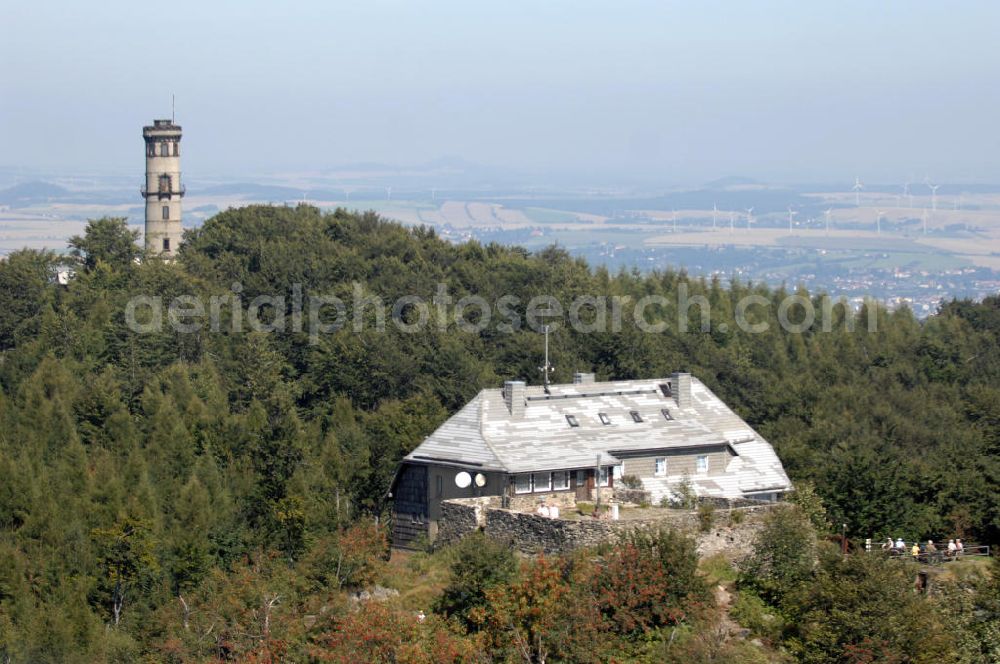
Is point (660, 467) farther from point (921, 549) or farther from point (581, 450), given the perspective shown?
point (921, 549)

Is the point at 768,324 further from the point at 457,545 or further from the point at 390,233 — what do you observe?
the point at 457,545

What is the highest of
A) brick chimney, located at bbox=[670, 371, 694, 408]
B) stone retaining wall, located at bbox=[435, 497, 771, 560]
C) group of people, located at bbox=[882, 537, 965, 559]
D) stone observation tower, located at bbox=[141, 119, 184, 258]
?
stone observation tower, located at bbox=[141, 119, 184, 258]

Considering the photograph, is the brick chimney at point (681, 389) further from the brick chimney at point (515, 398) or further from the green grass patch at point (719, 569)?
the green grass patch at point (719, 569)

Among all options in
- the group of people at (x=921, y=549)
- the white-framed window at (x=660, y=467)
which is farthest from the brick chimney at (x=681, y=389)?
the group of people at (x=921, y=549)

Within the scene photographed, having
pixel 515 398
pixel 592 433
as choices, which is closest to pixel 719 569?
pixel 592 433

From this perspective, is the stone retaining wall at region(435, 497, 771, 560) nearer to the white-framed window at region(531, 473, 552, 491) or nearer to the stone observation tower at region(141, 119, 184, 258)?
the white-framed window at region(531, 473, 552, 491)

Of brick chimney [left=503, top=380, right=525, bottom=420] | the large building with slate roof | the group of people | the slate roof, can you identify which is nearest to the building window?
the large building with slate roof
